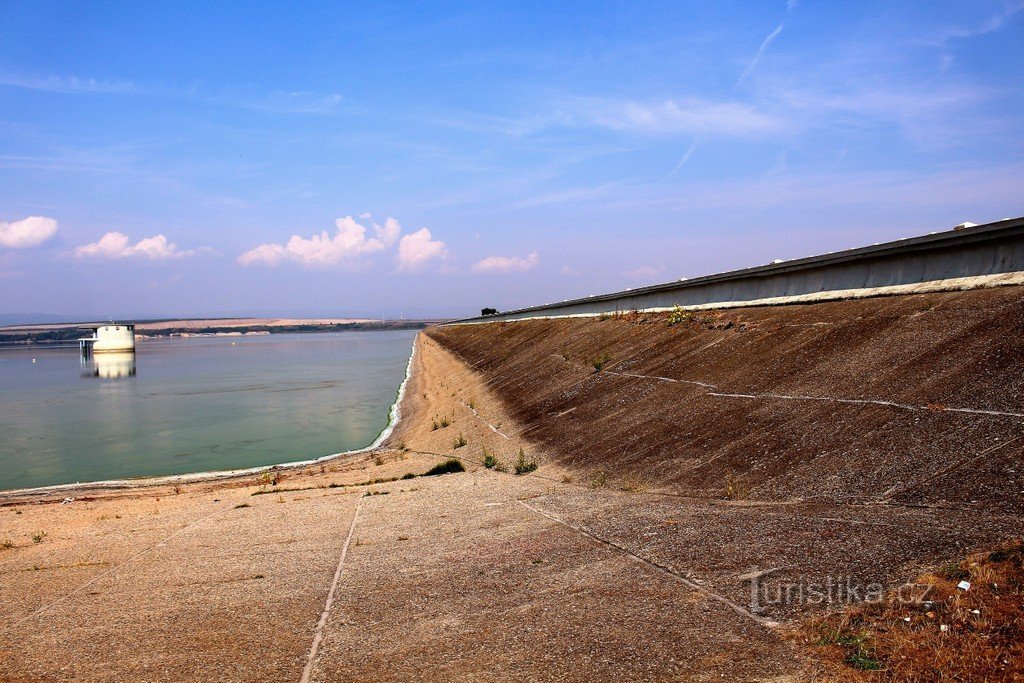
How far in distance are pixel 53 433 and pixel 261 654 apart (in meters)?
32.6

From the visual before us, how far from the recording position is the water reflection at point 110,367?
75.4 meters

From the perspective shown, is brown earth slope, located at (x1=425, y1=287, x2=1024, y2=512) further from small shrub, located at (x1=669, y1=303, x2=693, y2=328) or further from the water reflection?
the water reflection

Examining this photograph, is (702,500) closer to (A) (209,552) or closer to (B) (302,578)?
(B) (302,578)

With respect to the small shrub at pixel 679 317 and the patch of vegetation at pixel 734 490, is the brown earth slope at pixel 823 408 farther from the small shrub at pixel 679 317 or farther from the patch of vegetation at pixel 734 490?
the small shrub at pixel 679 317

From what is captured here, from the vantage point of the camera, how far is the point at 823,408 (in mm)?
9430

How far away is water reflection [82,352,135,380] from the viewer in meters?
75.4

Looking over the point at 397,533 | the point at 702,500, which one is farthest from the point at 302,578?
the point at 702,500

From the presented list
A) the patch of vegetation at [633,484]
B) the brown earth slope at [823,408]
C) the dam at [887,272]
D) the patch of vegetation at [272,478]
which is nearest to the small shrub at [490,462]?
the brown earth slope at [823,408]

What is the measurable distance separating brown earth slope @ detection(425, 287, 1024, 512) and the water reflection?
223 feet

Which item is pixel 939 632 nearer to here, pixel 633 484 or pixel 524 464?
pixel 633 484

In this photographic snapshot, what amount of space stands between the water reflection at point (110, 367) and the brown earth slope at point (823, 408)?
2681 inches

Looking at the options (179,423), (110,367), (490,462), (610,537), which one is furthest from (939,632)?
(110,367)

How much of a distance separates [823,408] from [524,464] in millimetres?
4988

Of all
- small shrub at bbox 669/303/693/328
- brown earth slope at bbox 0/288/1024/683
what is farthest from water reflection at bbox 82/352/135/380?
brown earth slope at bbox 0/288/1024/683
